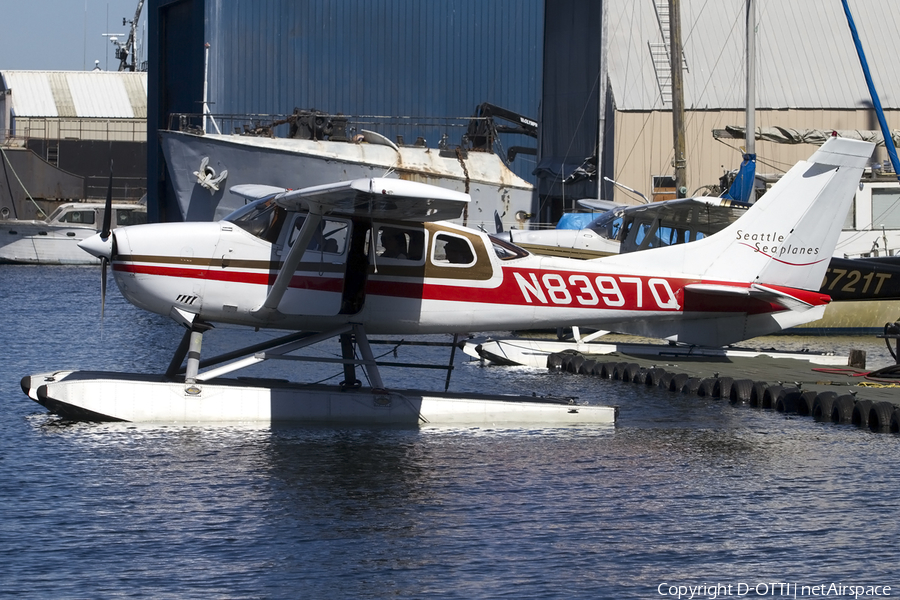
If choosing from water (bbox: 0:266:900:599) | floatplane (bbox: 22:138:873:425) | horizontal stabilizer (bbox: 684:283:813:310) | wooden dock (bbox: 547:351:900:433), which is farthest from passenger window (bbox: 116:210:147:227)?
horizontal stabilizer (bbox: 684:283:813:310)

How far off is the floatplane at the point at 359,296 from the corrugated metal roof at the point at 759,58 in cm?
1872

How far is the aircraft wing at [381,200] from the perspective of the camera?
380 inches

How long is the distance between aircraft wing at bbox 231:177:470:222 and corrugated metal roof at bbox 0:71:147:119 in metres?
53.9

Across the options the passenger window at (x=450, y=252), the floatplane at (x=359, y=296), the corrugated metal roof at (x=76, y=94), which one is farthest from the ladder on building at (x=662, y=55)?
the corrugated metal roof at (x=76, y=94)

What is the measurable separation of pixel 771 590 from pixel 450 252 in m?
5.77

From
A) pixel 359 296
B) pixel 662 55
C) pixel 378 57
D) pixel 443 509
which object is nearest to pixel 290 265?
pixel 359 296

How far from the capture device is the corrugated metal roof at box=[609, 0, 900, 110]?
30969 millimetres

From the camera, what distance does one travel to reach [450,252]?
11828 millimetres

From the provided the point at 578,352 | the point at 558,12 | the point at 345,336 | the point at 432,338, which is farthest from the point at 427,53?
the point at 345,336

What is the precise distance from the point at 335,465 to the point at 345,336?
263cm

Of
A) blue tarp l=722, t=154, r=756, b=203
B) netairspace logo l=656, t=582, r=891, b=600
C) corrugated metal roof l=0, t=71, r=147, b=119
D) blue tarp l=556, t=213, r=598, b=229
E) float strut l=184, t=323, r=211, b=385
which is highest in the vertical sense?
corrugated metal roof l=0, t=71, r=147, b=119

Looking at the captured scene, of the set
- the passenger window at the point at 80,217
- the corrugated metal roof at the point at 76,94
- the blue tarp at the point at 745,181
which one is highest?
the corrugated metal roof at the point at 76,94

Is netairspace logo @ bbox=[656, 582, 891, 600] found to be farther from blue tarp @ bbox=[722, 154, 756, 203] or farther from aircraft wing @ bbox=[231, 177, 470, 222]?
blue tarp @ bbox=[722, 154, 756, 203]

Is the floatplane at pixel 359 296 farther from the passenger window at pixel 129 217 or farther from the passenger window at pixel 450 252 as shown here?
the passenger window at pixel 129 217
